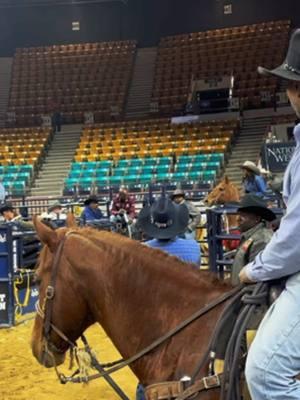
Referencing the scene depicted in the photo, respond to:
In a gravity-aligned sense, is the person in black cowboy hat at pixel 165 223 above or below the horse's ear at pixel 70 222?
below

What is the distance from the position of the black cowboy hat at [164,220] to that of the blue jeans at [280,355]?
267cm

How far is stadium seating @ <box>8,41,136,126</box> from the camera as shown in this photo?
32625 mm

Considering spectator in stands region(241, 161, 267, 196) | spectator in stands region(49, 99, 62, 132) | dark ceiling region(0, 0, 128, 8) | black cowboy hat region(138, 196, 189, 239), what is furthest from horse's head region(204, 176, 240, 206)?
dark ceiling region(0, 0, 128, 8)

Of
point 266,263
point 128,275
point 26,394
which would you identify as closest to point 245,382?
point 266,263

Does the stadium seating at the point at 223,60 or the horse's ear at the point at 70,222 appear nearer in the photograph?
the horse's ear at the point at 70,222

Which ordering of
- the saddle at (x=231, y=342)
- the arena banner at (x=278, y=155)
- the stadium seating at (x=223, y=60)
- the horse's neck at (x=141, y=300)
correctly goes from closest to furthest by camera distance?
the saddle at (x=231, y=342) → the horse's neck at (x=141, y=300) → the arena banner at (x=278, y=155) → the stadium seating at (x=223, y=60)

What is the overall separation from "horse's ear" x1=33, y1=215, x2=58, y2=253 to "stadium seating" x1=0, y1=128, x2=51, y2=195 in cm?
2152

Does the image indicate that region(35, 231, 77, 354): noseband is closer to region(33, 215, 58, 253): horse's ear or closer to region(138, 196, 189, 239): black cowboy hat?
region(33, 215, 58, 253): horse's ear

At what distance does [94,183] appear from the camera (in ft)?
75.5

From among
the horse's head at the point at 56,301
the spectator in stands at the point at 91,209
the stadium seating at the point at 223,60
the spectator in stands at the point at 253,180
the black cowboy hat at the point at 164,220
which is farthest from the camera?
the stadium seating at the point at 223,60

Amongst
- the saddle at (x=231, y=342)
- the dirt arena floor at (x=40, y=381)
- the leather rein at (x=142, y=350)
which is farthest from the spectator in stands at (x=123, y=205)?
the saddle at (x=231, y=342)

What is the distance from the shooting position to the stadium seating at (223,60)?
2995cm

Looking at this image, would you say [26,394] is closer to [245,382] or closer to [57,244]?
[57,244]

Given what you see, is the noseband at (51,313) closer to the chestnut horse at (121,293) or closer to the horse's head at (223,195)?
the chestnut horse at (121,293)
